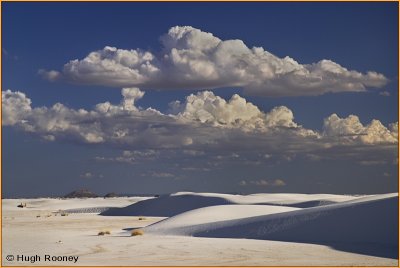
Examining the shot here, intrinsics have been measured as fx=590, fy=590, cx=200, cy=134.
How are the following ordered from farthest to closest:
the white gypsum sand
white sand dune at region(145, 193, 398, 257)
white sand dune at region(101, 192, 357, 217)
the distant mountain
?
1. the distant mountain
2. white sand dune at region(101, 192, 357, 217)
3. white sand dune at region(145, 193, 398, 257)
4. the white gypsum sand

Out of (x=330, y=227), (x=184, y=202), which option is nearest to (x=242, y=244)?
(x=330, y=227)

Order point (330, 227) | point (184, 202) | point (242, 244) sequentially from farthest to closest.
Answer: point (184, 202) → point (330, 227) → point (242, 244)

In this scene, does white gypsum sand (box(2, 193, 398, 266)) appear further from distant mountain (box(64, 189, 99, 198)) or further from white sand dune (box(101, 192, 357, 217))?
distant mountain (box(64, 189, 99, 198))

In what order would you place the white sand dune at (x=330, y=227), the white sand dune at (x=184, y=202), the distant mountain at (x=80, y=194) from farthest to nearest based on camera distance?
the distant mountain at (x=80, y=194), the white sand dune at (x=184, y=202), the white sand dune at (x=330, y=227)

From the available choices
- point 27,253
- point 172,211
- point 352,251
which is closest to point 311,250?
point 352,251

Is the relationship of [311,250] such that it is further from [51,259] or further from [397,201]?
[51,259]

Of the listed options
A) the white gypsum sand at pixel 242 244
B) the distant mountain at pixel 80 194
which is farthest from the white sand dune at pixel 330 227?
the distant mountain at pixel 80 194

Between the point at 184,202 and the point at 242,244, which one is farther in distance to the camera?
the point at 184,202

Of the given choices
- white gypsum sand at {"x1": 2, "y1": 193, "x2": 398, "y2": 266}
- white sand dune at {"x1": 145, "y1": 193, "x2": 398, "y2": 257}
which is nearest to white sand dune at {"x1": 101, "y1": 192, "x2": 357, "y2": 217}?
white gypsum sand at {"x1": 2, "y1": 193, "x2": 398, "y2": 266}

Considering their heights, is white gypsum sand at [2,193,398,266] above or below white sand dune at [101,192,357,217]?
below

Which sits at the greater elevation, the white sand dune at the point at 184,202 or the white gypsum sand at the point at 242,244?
the white sand dune at the point at 184,202

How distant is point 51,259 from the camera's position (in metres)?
18.0

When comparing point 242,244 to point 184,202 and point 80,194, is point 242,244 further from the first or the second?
point 80,194

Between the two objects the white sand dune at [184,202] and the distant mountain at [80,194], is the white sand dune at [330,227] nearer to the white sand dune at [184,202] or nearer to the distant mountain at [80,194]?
the white sand dune at [184,202]
